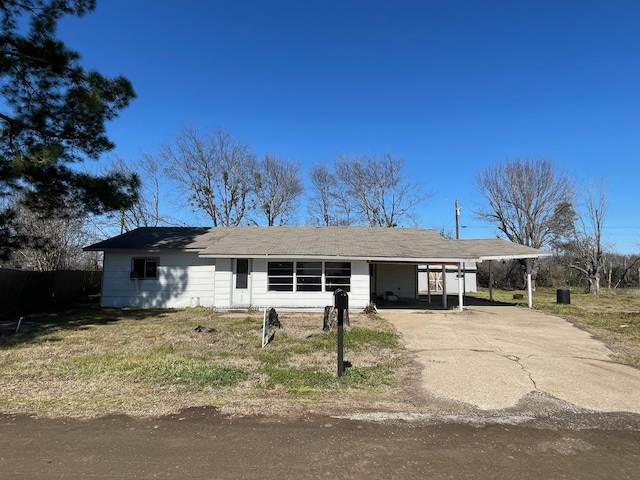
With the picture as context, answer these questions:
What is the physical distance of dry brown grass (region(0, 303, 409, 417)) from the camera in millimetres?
5121

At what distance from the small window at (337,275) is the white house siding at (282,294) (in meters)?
0.18

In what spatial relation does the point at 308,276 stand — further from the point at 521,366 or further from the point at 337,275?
the point at 521,366

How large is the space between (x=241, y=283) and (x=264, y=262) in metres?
1.31

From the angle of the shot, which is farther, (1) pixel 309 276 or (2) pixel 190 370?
(1) pixel 309 276

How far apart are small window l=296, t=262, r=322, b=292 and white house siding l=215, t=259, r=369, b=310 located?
0.27 metres

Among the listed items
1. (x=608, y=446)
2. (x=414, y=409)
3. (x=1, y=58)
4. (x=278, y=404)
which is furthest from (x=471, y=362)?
(x=1, y=58)

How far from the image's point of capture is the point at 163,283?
57.7ft

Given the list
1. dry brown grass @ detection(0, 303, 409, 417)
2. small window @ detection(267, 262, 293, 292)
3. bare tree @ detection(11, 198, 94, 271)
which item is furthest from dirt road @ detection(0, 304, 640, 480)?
bare tree @ detection(11, 198, 94, 271)

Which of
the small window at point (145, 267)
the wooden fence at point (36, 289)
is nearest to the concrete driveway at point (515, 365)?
the small window at point (145, 267)

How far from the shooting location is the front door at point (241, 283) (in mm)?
16219

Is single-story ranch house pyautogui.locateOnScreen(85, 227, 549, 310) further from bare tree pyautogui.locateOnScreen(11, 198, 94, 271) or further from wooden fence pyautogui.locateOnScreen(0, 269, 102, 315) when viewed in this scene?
bare tree pyautogui.locateOnScreen(11, 198, 94, 271)

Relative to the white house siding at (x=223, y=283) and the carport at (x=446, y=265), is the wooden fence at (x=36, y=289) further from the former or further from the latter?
the carport at (x=446, y=265)

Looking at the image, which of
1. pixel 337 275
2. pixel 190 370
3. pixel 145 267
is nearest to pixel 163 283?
pixel 145 267

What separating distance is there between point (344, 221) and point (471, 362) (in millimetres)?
31054
